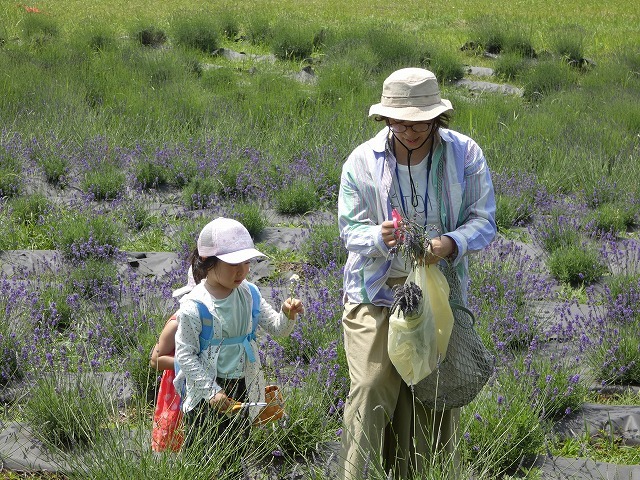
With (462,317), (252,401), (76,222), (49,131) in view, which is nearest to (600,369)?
(462,317)

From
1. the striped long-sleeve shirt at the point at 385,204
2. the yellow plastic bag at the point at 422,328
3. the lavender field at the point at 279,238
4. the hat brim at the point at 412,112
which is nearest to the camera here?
the yellow plastic bag at the point at 422,328

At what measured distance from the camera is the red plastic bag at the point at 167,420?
3.55 metres

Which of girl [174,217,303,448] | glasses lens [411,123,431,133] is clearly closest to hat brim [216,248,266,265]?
girl [174,217,303,448]

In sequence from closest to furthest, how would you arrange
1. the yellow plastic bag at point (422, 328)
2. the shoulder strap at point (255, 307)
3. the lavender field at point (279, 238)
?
the yellow plastic bag at point (422, 328) < the shoulder strap at point (255, 307) < the lavender field at point (279, 238)

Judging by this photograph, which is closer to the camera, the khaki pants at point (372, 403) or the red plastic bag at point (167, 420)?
the khaki pants at point (372, 403)

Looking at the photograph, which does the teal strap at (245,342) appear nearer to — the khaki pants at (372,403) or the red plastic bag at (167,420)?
the red plastic bag at (167,420)

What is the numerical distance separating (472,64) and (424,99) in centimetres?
1080

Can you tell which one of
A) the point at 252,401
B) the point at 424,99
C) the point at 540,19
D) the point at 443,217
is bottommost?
the point at 540,19

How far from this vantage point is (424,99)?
3.37 metres

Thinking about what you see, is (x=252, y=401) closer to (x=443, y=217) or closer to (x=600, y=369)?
(x=443, y=217)

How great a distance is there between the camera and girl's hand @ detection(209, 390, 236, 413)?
342cm

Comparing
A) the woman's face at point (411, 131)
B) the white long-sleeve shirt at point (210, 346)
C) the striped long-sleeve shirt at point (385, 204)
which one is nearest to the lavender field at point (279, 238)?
the white long-sleeve shirt at point (210, 346)

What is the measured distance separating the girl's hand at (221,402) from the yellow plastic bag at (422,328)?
64 centimetres

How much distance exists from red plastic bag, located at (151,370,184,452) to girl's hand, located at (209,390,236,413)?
0.57ft
